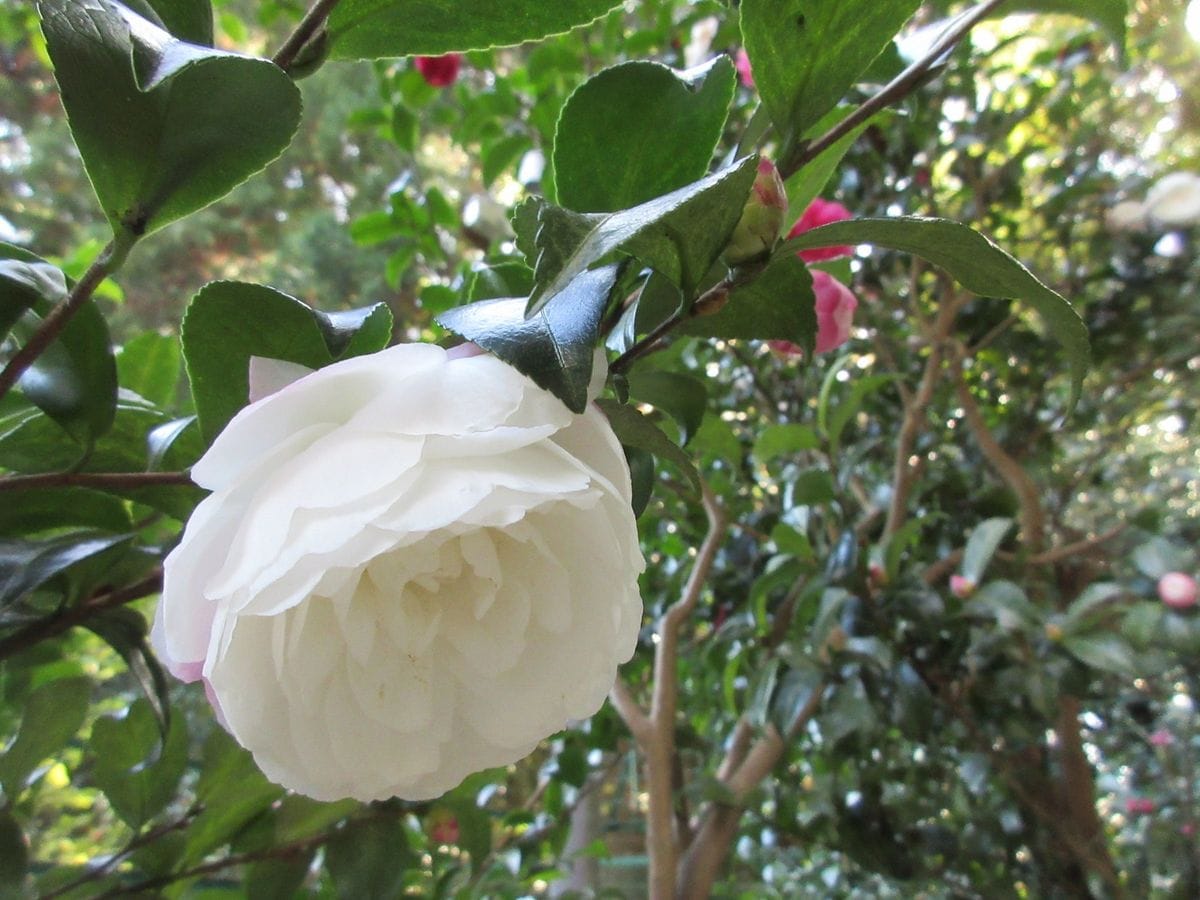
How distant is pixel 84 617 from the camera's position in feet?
1.44

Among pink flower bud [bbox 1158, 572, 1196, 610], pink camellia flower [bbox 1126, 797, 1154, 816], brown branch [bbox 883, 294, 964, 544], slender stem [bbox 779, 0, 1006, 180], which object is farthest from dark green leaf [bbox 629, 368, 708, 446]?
pink camellia flower [bbox 1126, 797, 1154, 816]

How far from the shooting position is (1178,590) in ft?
3.49

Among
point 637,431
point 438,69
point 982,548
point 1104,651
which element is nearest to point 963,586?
point 982,548

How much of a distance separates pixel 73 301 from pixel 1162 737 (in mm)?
2295

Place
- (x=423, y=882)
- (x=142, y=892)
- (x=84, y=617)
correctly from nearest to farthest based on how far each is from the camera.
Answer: (x=84, y=617) < (x=142, y=892) < (x=423, y=882)

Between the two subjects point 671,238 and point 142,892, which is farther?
point 142,892

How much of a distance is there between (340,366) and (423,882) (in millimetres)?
889

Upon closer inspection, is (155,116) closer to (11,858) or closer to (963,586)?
(11,858)

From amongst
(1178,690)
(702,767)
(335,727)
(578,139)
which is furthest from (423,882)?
(1178,690)

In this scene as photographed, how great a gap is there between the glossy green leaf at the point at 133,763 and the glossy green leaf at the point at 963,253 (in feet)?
1.77

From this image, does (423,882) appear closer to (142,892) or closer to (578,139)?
→ (142,892)

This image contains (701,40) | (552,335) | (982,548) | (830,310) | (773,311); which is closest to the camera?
(552,335)

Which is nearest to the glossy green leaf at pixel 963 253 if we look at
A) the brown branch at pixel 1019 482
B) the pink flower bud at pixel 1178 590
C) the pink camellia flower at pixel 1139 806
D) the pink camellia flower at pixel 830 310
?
the pink camellia flower at pixel 830 310

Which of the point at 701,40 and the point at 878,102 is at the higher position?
the point at 701,40
